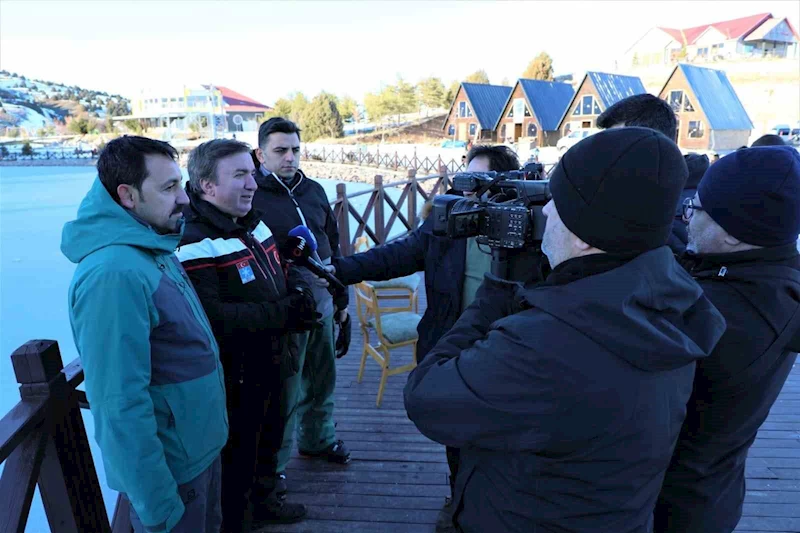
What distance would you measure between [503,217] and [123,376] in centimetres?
89

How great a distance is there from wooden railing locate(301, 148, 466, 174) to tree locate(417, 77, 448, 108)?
1748 cm

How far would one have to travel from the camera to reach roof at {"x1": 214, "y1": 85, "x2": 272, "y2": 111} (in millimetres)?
59312

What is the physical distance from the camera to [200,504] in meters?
1.26

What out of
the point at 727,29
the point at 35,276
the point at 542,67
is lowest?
the point at 35,276

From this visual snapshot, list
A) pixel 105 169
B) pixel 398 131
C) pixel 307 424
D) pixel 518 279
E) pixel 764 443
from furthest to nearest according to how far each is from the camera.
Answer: pixel 398 131 < pixel 764 443 < pixel 307 424 < pixel 105 169 < pixel 518 279

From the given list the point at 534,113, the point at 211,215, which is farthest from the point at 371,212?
the point at 534,113

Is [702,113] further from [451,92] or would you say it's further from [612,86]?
[451,92]

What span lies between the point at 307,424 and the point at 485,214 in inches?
65.5

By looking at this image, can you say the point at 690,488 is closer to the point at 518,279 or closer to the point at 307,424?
the point at 518,279

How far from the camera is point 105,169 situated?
45.2 inches

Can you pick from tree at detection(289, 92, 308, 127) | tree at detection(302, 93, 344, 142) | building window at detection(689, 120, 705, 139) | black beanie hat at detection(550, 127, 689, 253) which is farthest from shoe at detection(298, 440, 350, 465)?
tree at detection(289, 92, 308, 127)

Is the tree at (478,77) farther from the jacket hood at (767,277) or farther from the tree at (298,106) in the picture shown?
the jacket hood at (767,277)

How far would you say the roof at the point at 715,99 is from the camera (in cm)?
2317

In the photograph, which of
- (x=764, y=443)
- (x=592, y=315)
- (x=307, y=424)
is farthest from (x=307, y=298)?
(x=764, y=443)
